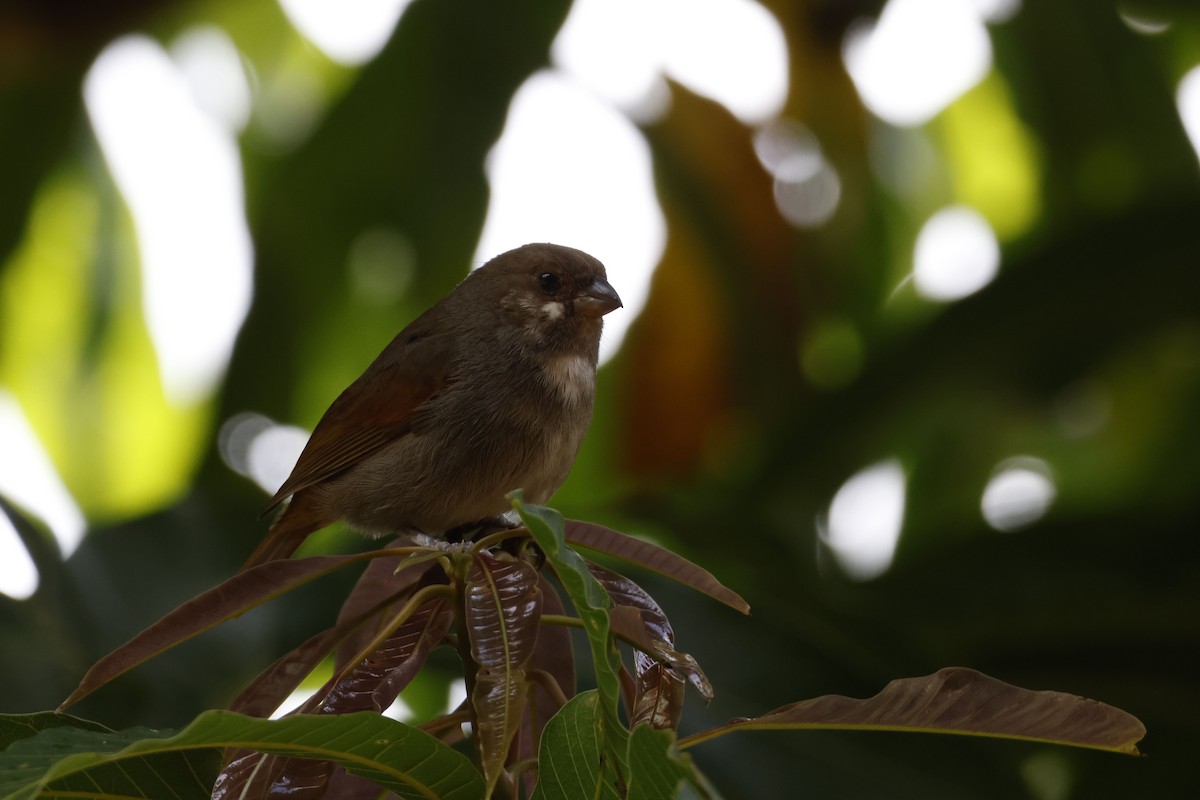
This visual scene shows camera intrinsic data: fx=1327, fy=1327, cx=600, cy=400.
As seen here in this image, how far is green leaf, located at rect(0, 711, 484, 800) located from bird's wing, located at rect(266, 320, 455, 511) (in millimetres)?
1218

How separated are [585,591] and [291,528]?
1.84 m

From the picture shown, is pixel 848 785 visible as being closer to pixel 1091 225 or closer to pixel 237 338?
pixel 1091 225

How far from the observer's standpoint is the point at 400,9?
18.4ft

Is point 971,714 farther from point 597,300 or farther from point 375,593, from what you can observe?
point 597,300

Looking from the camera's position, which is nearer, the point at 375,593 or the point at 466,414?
the point at 375,593

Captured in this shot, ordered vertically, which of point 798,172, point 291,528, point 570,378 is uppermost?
point 798,172

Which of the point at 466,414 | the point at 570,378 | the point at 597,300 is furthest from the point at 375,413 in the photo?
the point at 597,300

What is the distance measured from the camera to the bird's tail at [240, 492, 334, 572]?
3.25 metres

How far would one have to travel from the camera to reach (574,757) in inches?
71.3

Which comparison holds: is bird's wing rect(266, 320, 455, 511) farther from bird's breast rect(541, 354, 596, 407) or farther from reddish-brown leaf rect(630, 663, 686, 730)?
reddish-brown leaf rect(630, 663, 686, 730)

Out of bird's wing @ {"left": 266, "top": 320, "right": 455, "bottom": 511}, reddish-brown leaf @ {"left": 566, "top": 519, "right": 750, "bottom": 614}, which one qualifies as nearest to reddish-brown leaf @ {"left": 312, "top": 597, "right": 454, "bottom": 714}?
reddish-brown leaf @ {"left": 566, "top": 519, "right": 750, "bottom": 614}

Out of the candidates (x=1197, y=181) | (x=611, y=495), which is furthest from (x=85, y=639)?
(x=1197, y=181)

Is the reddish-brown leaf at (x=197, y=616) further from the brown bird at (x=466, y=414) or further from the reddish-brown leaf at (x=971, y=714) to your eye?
the brown bird at (x=466, y=414)

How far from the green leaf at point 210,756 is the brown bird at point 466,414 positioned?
112cm
